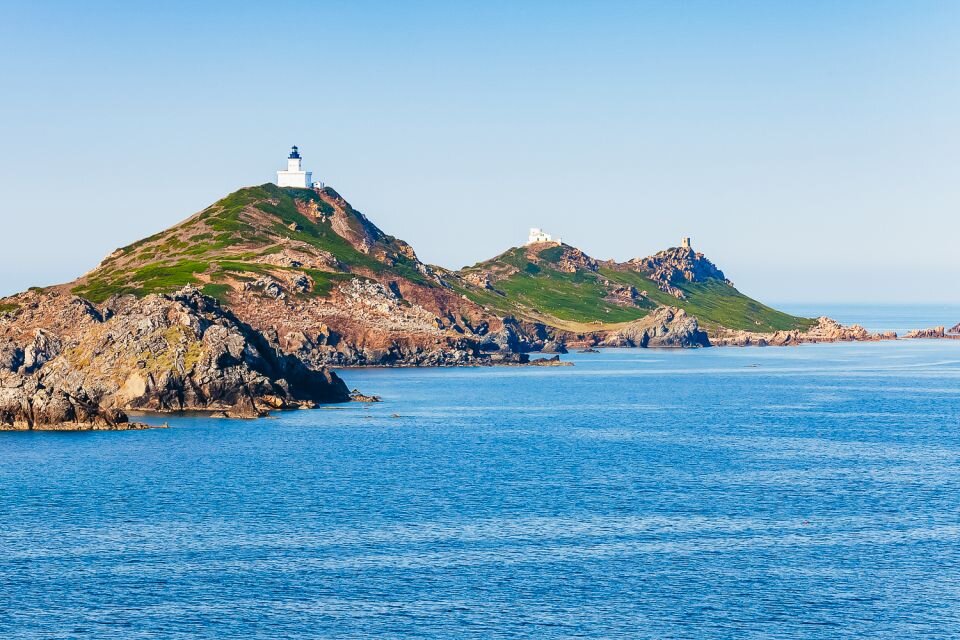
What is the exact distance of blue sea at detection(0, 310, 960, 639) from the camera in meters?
60.9

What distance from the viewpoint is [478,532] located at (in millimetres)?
79812

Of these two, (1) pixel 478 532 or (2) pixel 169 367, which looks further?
(2) pixel 169 367

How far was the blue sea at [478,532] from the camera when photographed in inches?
2399

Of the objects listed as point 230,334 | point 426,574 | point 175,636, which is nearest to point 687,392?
point 230,334

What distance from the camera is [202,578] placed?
68000 millimetres

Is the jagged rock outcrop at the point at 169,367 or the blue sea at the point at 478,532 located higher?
the jagged rock outcrop at the point at 169,367

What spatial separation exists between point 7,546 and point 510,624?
36725 mm

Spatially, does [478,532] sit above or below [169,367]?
below

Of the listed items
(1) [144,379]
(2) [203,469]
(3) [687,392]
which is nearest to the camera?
(2) [203,469]

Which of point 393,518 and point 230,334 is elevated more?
point 230,334

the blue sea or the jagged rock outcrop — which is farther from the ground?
the jagged rock outcrop

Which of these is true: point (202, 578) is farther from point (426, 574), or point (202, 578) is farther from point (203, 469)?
point (203, 469)

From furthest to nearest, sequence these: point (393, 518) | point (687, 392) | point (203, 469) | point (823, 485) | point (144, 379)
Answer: point (687, 392) < point (144, 379) < point (203, 469) < point (823, 485) < point (393, 518)

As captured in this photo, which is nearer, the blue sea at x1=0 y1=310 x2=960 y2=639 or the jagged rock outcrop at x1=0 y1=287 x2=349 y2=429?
the blue sea at x1=0 y1=310 x2=960 y2=639
